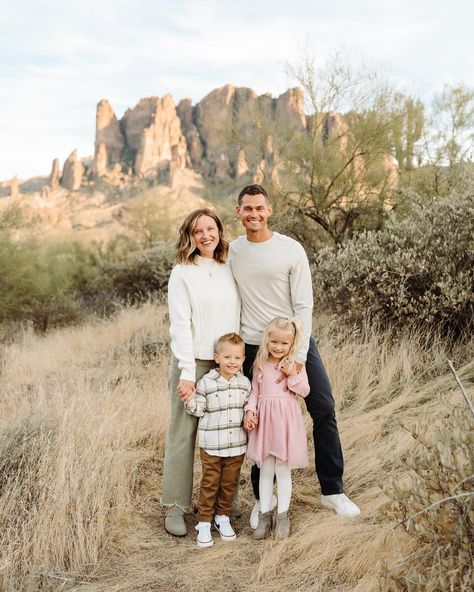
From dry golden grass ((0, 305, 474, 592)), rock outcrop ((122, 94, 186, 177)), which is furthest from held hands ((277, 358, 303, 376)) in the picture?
rock outcrop ((122, 94, 186, 177))

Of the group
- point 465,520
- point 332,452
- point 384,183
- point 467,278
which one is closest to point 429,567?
point 465,520

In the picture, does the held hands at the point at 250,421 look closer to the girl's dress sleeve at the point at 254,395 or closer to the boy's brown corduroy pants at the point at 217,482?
the girl's dress sleeve at the point at 254,395

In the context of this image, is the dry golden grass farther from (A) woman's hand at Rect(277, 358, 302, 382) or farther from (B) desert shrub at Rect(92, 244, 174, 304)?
(B) desert shrub at Rect(92, 244, 174, 304)

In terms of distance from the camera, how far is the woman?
339 centimetres

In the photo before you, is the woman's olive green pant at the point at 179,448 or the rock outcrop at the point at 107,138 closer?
the woman's olive green pant at the point at 179,448

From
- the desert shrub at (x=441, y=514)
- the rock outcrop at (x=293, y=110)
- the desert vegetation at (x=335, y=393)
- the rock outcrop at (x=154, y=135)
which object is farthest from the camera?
the rock outcrop at (x=154, y=135)

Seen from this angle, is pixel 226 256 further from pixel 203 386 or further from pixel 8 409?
pixel 8 409

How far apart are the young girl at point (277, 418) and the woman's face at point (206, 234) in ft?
2.06

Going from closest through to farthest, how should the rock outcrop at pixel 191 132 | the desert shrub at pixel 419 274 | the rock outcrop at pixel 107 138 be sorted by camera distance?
the desert shrub at pixel 419 274 → the rock outcrop at pixel 191 132 → the rock outcrop at pixel 107 138

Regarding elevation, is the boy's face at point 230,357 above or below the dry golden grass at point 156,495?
above

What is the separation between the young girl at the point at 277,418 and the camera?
3340mm

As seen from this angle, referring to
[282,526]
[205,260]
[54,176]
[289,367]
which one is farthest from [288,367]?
[54,176]

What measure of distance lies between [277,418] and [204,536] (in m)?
0.85

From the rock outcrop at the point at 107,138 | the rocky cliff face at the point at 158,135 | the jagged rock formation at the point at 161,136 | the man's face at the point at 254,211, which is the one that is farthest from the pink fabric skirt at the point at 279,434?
the rock outcrop at the point at 107,138
